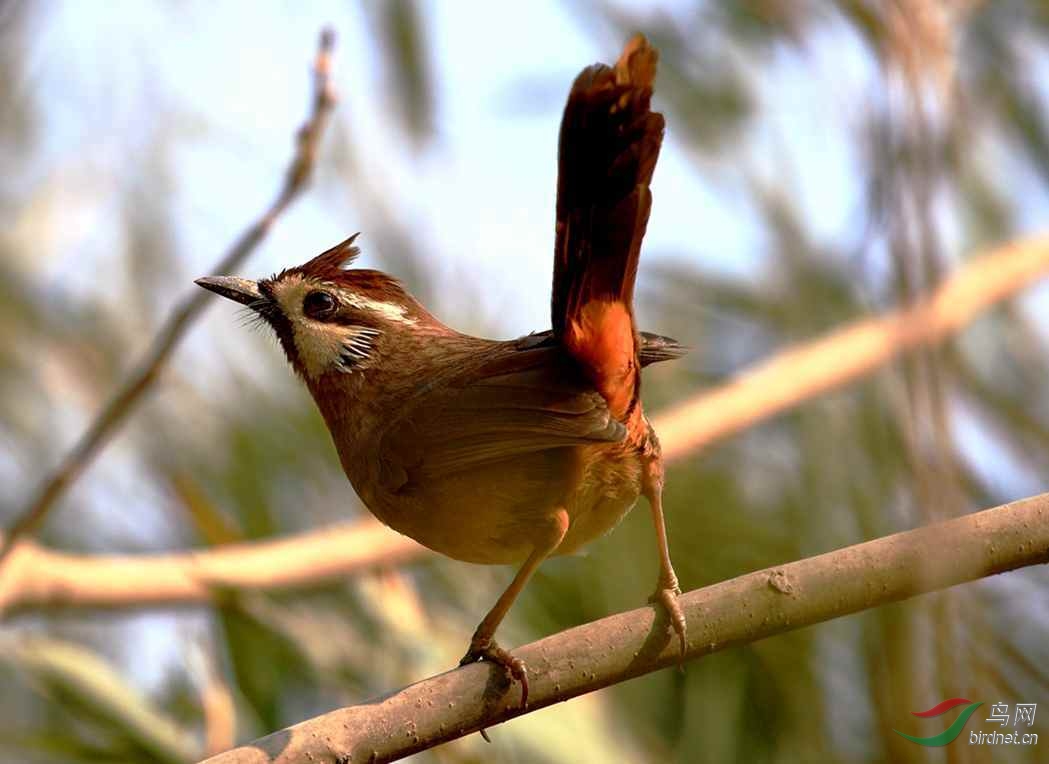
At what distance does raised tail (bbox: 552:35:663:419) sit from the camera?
2.60 m

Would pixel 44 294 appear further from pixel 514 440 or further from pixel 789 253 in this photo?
pixel 514 440

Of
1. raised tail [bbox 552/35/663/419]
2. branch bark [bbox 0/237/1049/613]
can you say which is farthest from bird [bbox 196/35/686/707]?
branch bark [bbox 0/237/1049/613]

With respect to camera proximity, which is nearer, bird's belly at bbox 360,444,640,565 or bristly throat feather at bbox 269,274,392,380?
bird's belly at bbox 360,444,640,565

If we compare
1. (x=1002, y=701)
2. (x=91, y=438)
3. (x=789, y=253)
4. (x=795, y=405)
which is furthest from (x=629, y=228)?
(x=789, y=253)

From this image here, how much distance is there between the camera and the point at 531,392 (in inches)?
115

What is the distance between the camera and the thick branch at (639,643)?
2332 millimetres

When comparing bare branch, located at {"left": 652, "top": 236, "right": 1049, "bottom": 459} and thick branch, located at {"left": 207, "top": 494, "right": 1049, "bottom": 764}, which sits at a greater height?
bare branch, located at {"left": 652, "top": 236, "right": 1049, "bottom": 459}

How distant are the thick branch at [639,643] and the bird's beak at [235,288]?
134 cm

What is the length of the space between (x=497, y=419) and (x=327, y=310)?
81 centimetres

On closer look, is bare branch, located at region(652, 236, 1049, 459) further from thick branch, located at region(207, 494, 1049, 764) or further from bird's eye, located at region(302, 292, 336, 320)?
thick branch, located at region(207, 494, 1049, 764)

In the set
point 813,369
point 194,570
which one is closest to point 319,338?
point 194,570

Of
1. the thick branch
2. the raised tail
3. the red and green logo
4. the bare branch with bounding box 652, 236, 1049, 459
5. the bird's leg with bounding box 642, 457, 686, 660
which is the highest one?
the bare branch with bounding box 652, 236, 1049, 459

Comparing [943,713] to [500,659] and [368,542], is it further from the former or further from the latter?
[368,542]

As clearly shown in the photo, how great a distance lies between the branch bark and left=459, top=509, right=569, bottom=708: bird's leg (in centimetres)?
122
